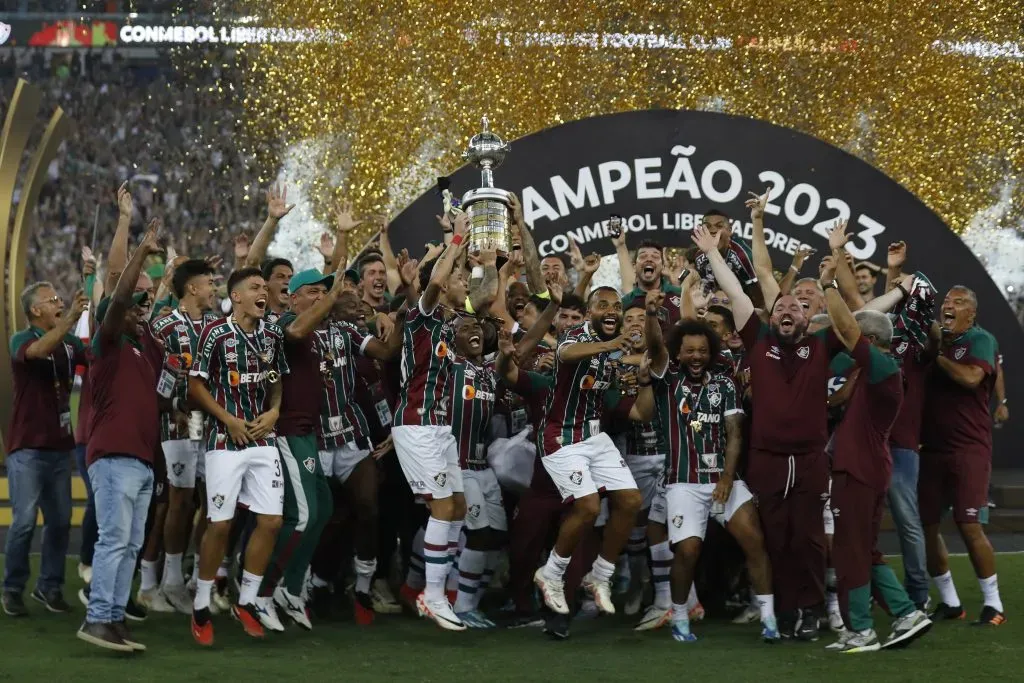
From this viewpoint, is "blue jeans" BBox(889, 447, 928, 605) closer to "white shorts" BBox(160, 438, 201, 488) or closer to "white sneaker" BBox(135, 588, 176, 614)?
"white shorts" BBox(160, 438, 201, 488)

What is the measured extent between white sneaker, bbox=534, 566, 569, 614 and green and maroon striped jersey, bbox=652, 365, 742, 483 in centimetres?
80

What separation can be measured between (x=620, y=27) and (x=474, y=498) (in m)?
10.1

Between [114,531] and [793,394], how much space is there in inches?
131

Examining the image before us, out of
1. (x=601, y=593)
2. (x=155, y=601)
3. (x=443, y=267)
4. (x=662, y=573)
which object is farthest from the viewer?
(x=155, y=601)

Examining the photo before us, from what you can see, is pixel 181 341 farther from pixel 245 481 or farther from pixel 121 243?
pixel 245 481

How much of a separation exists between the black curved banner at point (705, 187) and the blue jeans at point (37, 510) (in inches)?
165

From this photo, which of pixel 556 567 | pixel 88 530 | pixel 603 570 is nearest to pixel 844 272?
pixel 603 570

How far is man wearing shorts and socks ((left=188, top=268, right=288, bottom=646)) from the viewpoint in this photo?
22.4ft

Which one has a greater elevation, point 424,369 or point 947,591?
point 424,369

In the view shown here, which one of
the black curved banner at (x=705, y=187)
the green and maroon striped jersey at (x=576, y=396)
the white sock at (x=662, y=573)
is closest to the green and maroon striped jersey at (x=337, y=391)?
the green and maroon striped jersey at (x=576, y=396)

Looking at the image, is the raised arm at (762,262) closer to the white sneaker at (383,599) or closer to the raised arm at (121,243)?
the white sneaker at (383,599)

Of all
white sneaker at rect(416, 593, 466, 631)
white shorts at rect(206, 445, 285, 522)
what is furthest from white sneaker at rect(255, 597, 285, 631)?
white sneaker at rect(416, 593, 466, 631)

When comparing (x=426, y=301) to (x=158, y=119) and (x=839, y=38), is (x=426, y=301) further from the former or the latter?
(x=158, y=119)

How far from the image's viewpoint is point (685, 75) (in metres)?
16.7
